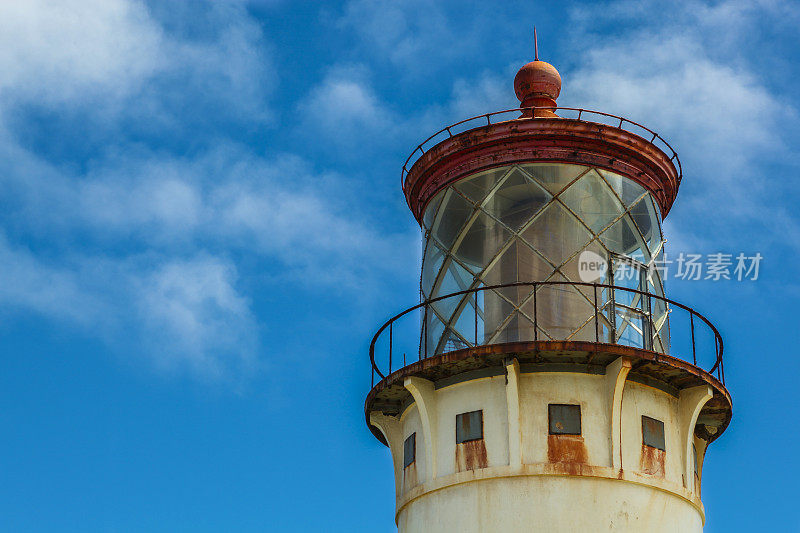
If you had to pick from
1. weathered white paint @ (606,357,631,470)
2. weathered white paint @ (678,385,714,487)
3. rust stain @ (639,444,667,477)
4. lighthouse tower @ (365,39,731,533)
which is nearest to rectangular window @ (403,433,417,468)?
lighthouse tower @ (365,39,731,533)

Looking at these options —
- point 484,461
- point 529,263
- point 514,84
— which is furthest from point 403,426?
point 514,84

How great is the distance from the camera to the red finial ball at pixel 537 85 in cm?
1958

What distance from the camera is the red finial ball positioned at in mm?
19578

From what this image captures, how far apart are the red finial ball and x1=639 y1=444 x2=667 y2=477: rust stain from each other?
19.0 feet

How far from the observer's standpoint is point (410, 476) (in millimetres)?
17969

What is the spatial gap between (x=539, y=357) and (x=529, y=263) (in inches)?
58.1

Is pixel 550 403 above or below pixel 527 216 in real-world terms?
below

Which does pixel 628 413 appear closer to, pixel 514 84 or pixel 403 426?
pixel 403 426

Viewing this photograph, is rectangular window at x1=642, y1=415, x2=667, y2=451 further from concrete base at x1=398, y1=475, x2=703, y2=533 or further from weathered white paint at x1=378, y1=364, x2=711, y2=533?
concrete base at x1=398, y1=475, x2=703, y2=533

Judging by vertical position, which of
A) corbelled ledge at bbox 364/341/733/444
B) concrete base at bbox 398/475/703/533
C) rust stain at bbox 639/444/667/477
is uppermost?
corbelled ledge at bbox 364/341/733/444

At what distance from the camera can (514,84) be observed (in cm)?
1989

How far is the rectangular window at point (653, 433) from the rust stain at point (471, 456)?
224 centimetres

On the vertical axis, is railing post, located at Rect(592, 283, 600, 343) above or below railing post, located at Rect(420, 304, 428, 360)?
below

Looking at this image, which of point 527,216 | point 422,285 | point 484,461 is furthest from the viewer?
point 422,285
